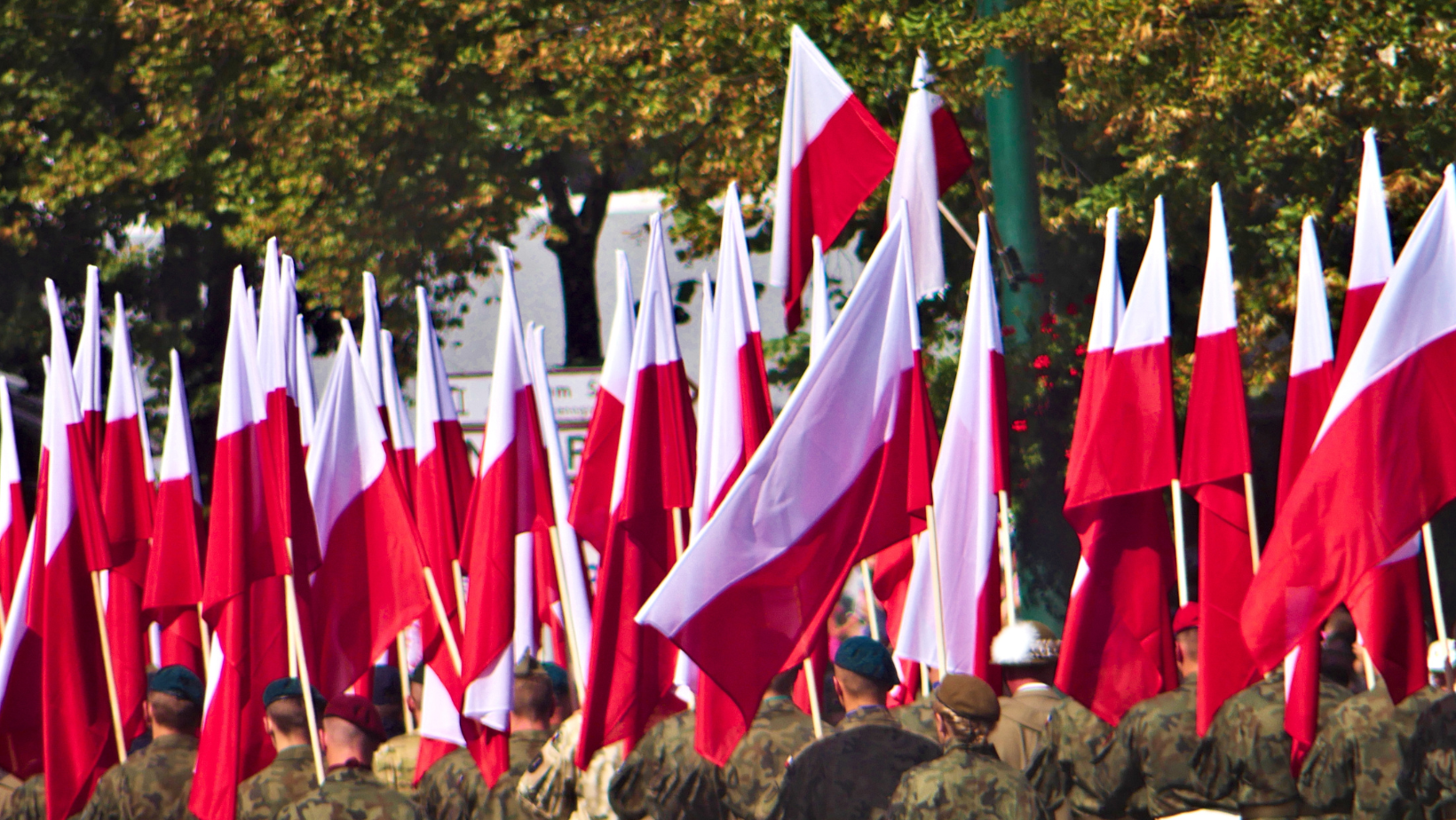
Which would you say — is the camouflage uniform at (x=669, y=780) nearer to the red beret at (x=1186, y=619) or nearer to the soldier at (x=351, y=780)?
the soldier at (x=351, y=780)

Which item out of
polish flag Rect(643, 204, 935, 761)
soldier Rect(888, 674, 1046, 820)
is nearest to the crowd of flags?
polish flag Rect(643, 204, 935, 761)

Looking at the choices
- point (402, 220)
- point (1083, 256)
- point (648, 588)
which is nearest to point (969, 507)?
point (648, 588)

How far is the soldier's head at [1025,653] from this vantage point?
25.1ft

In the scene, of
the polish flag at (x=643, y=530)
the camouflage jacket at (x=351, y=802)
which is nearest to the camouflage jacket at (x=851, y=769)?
the polish flag at (x=643, y=530)

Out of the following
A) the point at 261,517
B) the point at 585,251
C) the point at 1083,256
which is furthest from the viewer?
the point at 585,251

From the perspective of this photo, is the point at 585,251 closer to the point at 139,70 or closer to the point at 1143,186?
the point at 139,70

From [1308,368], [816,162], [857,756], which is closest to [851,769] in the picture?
[857,756]

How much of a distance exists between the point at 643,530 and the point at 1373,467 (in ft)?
9.51

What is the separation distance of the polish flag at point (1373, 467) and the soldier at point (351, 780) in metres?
2.97

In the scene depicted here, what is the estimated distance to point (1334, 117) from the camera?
11742mm

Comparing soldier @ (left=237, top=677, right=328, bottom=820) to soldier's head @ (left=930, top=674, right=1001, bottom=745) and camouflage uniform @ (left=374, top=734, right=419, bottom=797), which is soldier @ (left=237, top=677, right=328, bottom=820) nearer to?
camouflage uniform @ (left=374, top=734, right=419, bottom=797)

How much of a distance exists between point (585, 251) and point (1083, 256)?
18.5 feet

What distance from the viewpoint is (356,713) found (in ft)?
20.8

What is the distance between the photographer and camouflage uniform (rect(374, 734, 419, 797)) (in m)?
8.76
